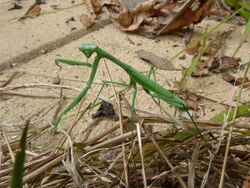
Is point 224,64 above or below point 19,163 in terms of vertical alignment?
below

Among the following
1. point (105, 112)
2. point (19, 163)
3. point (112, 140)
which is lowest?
point (105, 112)

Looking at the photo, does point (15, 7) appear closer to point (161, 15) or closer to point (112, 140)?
point (161, 15)

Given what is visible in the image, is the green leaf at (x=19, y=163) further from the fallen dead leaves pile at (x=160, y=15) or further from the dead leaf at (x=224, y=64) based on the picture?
the fallen dead leaves pile at (x=160, y=15)

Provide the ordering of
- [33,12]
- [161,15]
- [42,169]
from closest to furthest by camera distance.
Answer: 1. [42,169]
2. [161,15]
3. [33,12]

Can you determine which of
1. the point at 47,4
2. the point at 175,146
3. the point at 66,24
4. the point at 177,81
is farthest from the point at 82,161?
the point at 47,4

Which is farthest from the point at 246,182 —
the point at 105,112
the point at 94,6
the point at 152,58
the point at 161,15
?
the point at 94,6

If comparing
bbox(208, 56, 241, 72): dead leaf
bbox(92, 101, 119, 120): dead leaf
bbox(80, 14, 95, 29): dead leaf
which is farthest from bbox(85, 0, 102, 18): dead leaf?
bbox(92, 101, 119, 120): dead leaf

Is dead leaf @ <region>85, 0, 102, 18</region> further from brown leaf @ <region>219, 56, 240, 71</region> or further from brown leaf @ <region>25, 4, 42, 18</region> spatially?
brown leaf @ <region>219, 56, 240, 71</region>
